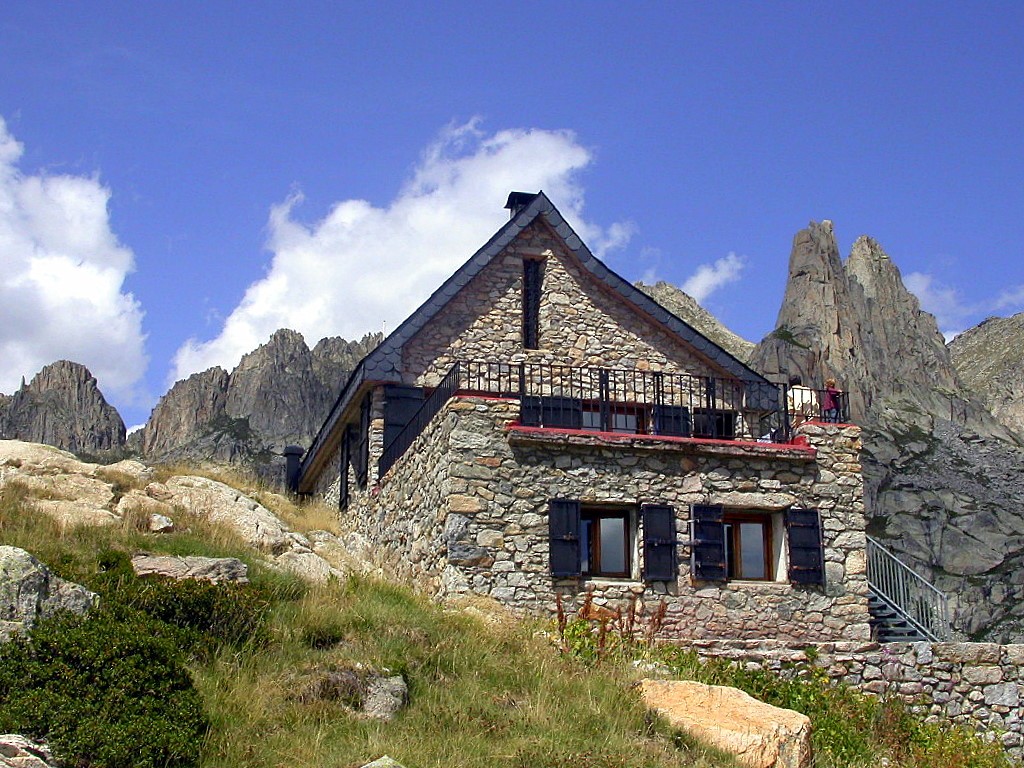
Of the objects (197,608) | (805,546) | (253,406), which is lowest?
(197,608)

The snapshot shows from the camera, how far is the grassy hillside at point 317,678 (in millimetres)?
9633

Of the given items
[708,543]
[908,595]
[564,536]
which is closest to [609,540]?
[564,536]

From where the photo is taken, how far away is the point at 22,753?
8461mm

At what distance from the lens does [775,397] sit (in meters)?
23.2

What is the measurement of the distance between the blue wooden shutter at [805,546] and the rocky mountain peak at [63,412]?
212 feet

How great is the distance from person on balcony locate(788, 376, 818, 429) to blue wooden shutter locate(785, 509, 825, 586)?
217 cm

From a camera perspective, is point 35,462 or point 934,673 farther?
point 35,462

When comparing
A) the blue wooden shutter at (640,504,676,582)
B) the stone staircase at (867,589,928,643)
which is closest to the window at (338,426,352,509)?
the blue wooden shutter at (640,504,676,582)

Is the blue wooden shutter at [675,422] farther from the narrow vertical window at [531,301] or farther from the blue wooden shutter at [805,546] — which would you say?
the narrow vertical window at [531,301]

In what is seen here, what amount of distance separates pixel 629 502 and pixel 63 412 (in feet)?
225

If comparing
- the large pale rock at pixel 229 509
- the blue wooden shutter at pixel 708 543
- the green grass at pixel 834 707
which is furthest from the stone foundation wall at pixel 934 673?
the large pale rock at pixel 229 509

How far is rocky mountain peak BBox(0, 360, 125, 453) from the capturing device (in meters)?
75.2

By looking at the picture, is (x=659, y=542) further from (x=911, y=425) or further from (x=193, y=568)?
(x=911, y=425)

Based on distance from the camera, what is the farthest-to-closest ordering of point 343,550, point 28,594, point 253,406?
1. point 253,406
2. point 343,550
3. point 28,594
